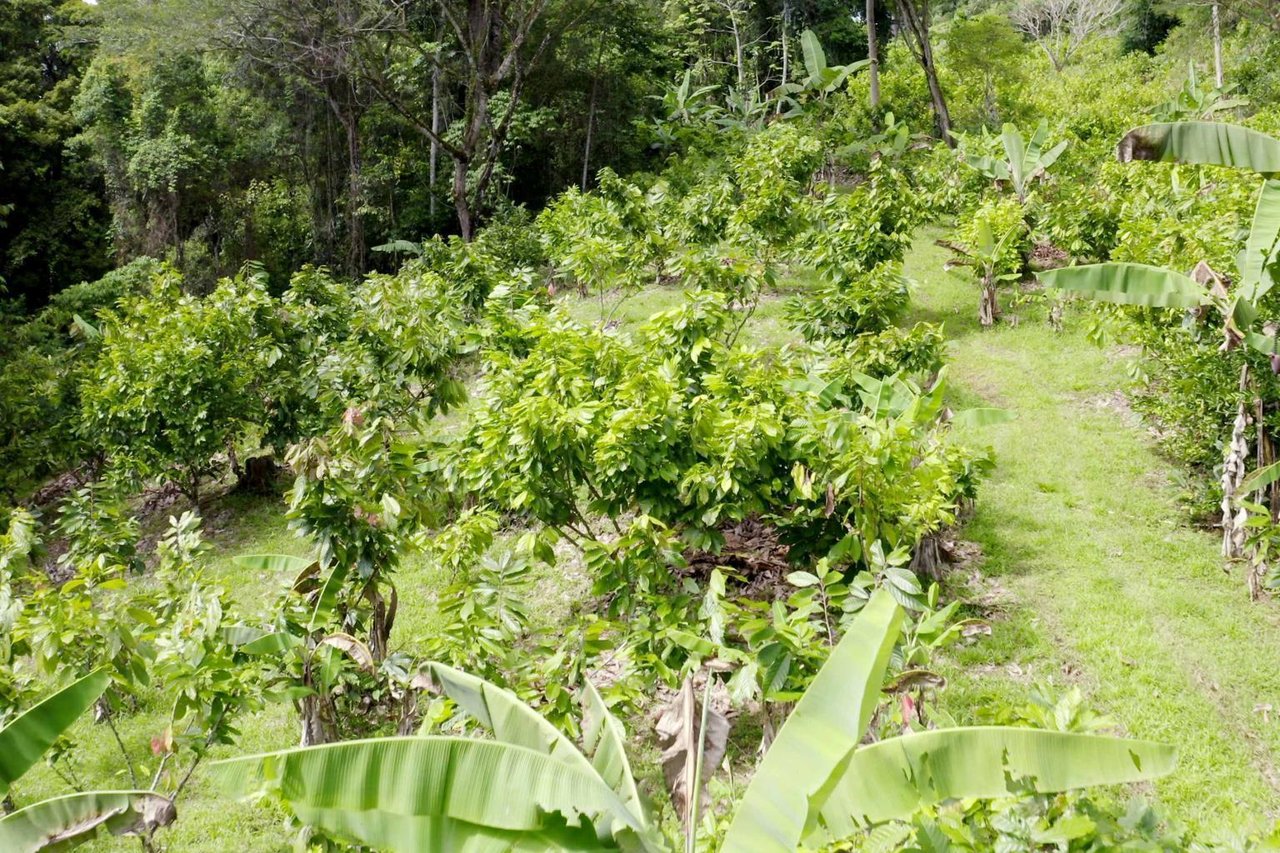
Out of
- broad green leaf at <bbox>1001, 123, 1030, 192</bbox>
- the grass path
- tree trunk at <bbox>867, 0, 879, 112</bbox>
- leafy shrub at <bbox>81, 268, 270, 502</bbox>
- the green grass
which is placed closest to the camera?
the grass path

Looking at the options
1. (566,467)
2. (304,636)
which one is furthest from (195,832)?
(566,467)

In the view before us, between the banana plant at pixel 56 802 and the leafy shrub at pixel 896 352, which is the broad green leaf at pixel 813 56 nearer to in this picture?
the leafy shrub at pixel 896 352

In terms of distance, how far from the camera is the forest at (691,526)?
2371mm

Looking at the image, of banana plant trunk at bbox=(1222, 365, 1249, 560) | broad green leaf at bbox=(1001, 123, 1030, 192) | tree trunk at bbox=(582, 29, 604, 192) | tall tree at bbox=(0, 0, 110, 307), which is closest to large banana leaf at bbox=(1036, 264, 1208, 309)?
banana plant trunk at bbox=(1222, 365, 1249, 560)

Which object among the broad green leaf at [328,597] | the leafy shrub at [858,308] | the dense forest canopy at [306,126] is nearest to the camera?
the broad green leaf at [328,597]

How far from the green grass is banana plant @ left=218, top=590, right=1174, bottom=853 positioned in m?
1.82

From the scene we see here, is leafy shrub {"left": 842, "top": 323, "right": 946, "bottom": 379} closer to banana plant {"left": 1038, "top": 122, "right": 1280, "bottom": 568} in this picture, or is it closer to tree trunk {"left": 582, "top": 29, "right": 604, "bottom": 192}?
banana plant {"left": 1038, "top": 122, "right": 1280, "bottom": 568}

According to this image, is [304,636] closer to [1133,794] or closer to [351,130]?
[1133,794]

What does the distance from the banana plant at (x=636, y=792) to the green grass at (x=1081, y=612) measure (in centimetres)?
182

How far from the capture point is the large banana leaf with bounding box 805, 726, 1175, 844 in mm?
2209

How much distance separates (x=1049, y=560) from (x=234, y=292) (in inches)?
358

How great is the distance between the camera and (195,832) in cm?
504

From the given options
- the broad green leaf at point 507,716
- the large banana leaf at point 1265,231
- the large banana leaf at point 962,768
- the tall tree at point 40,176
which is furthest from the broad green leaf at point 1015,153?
the tall tree at point 40,176

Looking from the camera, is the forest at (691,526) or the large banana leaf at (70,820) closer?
the forest at (691,526)
